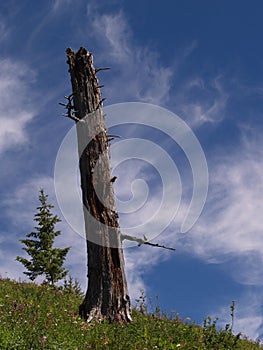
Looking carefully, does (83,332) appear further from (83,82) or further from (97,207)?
(83,82)

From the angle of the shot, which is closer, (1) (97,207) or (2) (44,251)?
(1) (97,207)

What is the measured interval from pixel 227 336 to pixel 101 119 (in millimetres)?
7158

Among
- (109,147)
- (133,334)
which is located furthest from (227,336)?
(109,147)

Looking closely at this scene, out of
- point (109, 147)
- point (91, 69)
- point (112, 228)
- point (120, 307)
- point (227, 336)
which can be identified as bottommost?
point (227, 336)

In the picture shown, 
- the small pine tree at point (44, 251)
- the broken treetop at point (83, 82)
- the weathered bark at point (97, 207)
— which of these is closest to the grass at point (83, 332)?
the weathered bark at point (97, 207)

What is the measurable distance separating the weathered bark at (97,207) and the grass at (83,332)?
0.66 metres

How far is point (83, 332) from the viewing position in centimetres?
964

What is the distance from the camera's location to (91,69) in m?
14.5

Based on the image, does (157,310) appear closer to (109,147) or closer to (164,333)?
(164,333)

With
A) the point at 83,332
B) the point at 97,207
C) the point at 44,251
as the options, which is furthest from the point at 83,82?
the point at 44,251

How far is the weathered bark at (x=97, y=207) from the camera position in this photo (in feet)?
41.4

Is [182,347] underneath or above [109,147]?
underneath

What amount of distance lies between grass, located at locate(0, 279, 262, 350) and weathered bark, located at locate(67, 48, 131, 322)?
657 mm

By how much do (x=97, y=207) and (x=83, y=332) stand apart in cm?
434
